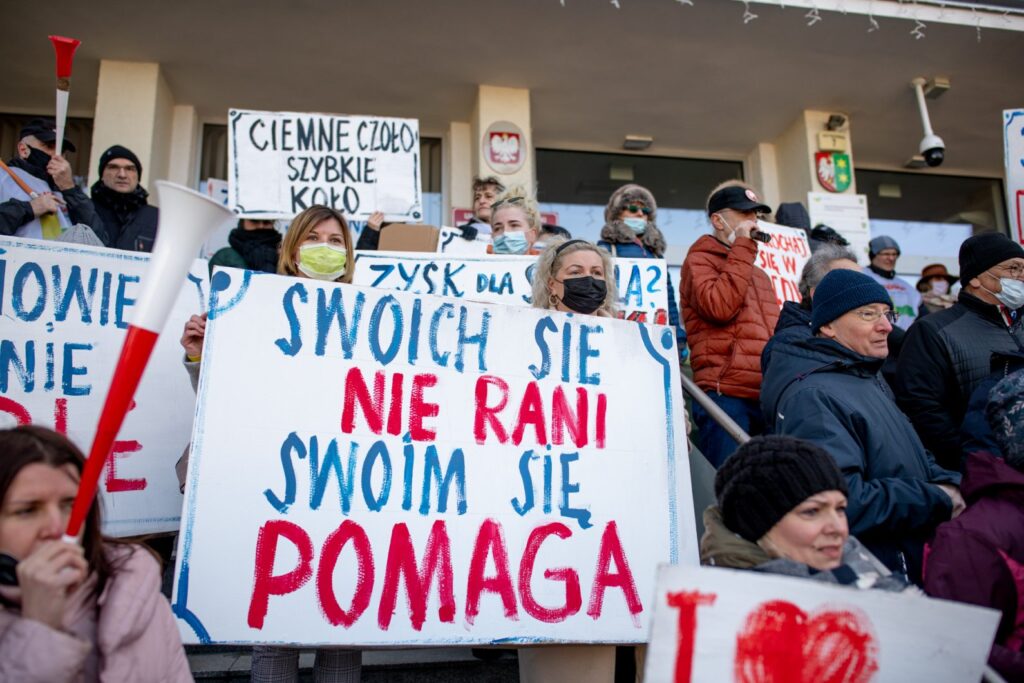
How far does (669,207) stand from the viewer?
30.5ft

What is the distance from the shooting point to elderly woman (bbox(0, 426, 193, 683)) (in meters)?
1.49

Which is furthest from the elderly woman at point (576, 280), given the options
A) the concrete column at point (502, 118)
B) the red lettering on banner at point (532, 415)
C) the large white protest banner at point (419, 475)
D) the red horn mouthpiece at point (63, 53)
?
the concrete column at point (502, 118)

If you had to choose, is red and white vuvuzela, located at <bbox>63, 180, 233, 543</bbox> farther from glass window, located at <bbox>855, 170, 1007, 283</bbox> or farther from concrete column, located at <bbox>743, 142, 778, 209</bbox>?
glass window, located at <bbox>855, 170, 1007, 283</bbox>

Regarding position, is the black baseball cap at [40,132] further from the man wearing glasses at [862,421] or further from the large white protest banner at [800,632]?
the large white protest banner at [800,632]

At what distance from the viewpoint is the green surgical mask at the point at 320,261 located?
321 centimetres

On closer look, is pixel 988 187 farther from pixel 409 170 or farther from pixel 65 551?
pixel 65 551

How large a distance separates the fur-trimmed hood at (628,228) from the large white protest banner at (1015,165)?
1995 mm

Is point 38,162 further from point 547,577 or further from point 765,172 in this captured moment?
point 765,172

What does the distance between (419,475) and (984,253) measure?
2.74 m

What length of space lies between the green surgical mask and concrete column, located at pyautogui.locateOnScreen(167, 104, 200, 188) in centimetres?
522

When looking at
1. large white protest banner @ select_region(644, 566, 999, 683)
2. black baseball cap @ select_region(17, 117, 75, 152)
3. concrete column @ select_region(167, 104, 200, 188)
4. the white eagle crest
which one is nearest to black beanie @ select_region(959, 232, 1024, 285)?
large white protest banner @ select_region(644, 566, 999, 683)

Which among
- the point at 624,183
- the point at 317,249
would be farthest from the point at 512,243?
the point at 624,183

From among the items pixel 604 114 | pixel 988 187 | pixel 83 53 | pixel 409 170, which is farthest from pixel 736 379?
pixel 988 187

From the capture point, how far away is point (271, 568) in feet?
7.45
